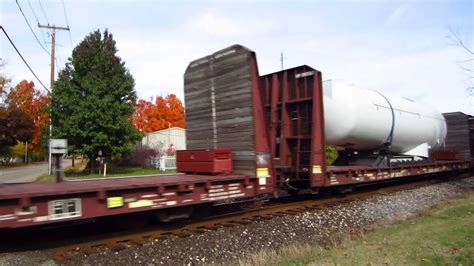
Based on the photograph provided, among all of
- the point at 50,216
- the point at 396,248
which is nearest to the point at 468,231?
the point at 396,248

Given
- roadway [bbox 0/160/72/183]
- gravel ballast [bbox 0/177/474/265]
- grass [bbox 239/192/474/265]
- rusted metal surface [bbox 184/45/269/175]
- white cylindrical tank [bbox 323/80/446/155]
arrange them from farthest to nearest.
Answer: roadway [bbox 0/160/72/183] → white cylindrical tank [bbox 323/80/446/155] → rusted metal surface [bbox 184/45/269/175] → gravel ballast [bbox 0/177/474/265] → grass [bbox 239/192/474/265]

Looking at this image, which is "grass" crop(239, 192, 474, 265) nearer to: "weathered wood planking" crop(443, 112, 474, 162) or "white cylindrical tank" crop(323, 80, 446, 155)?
"white cylindrical tank" crop(323, 80, 446, 155)

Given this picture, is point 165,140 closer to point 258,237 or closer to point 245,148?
point 245,148

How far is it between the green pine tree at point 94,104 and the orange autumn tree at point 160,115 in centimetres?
2872

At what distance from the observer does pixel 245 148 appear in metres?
8.86

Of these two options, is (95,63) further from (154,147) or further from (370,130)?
(370,130)

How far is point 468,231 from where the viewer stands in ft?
23.8

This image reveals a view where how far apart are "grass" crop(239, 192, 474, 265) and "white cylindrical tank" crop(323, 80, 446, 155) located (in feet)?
13.6

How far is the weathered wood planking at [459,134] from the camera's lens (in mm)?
21203

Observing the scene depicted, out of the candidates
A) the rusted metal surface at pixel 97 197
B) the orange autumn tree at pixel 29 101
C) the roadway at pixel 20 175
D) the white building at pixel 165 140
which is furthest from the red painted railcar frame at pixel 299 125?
the orange autumn tree at pixel 29 101

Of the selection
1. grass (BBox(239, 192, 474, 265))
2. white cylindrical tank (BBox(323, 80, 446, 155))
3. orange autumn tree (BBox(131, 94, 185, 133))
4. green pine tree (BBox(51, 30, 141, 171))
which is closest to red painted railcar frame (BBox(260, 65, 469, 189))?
white cylindrical tank (BBox(323, 80, 446, 155))

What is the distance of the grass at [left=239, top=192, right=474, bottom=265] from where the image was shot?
561 centimetres

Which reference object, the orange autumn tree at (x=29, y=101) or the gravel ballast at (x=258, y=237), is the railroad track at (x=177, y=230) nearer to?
the gravel ballast at (x=258, y=237)

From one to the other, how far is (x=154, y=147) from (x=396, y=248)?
37016mm
